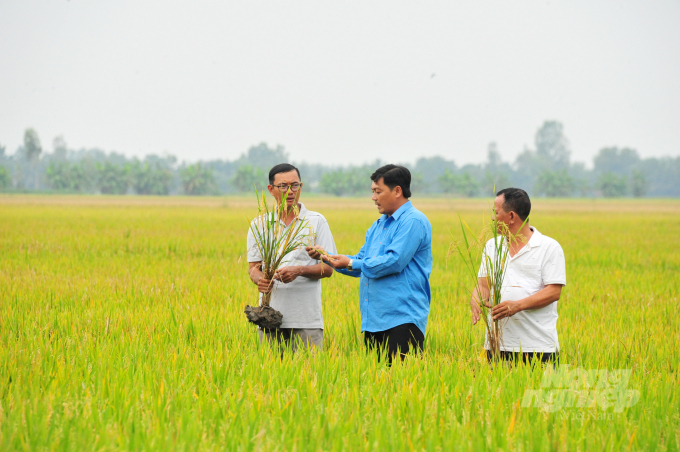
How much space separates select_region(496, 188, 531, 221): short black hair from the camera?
133 inches

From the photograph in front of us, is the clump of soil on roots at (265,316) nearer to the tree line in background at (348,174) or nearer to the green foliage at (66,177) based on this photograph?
the tree line in background at (348,174)

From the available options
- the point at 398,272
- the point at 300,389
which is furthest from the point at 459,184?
the point at 300,389

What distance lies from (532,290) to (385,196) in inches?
45.6

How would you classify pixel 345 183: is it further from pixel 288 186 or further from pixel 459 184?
pixel 288 186

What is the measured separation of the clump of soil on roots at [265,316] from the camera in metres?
3.45

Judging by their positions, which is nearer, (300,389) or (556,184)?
(300,389)

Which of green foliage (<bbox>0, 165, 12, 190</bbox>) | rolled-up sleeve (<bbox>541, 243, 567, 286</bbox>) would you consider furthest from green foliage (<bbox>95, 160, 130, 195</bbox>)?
rolled-up sleeve (<bbox>541, 243, 567, 286</bbox>)

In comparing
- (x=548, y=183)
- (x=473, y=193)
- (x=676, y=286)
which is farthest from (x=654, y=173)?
(x=676, y=286)

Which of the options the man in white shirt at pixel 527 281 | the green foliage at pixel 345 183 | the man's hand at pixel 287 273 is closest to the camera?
the man in white shirt at pixel 527 281

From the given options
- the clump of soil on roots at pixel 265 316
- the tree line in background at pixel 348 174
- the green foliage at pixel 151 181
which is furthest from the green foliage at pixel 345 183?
the clump of soil on roots at pixel 265 316

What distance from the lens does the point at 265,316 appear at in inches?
137

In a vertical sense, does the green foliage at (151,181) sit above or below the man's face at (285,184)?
above

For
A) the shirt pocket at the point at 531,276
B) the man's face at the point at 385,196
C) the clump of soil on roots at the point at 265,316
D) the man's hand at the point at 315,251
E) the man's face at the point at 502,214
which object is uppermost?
the man's face at the point at 385,196

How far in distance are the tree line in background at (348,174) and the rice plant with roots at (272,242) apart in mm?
91547
